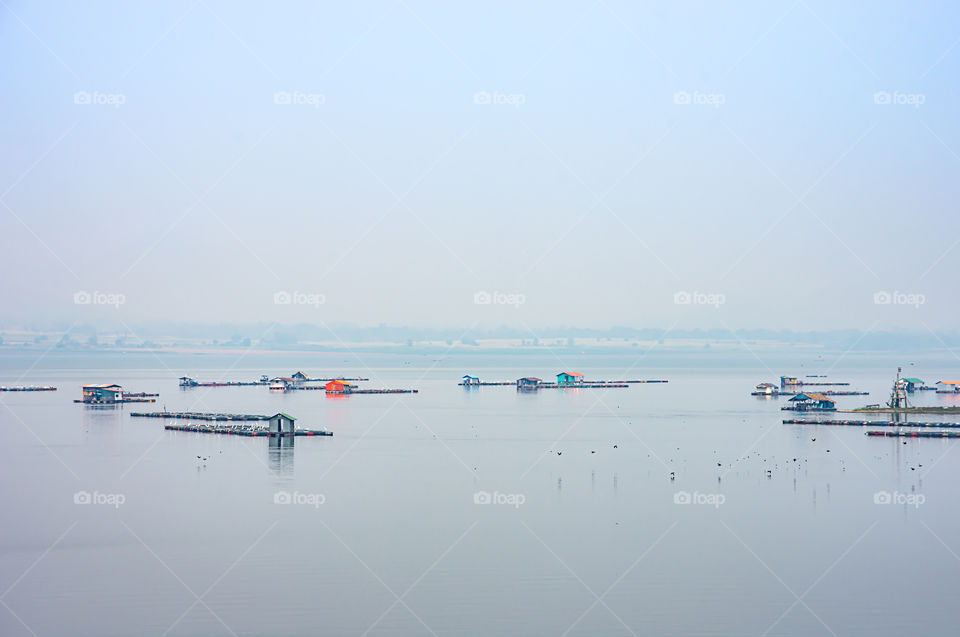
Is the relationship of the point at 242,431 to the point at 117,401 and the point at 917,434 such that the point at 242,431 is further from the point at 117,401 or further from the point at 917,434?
the point at 917,434

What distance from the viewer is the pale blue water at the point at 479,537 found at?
20969 mm

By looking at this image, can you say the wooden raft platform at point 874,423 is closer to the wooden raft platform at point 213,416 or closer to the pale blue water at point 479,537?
the pale blue water at point 479,537

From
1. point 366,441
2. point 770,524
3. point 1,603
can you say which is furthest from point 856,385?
point 1,603

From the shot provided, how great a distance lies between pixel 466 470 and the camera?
41688 mm

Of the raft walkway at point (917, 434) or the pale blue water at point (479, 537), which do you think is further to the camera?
the raft walkway at point (917, 434)

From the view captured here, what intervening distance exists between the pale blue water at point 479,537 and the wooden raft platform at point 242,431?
1860 mm

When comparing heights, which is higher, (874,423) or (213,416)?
(213,416)

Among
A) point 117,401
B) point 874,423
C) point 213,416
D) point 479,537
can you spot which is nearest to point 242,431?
point 213,416

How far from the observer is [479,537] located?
1106 inches

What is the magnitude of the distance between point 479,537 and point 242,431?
31063mm

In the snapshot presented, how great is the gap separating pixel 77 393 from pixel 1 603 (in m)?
83.4

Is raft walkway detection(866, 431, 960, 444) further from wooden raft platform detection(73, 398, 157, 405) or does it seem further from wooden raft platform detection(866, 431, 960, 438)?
wooden raft platform detection(73, 398, 157, 405)

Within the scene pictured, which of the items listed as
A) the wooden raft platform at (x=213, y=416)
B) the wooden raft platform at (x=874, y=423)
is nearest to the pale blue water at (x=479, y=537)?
the wooden raft platform at (x=874, y=423)

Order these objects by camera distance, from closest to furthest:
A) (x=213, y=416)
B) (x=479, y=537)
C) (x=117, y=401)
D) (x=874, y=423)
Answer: (x=479, y=537) < (x=874, y=423) < (x=213, y=416) < (x=117, y=401)
